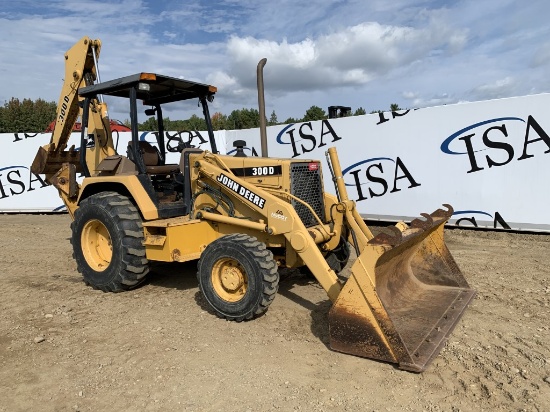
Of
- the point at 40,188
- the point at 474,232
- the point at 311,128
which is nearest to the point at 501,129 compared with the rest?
the point at 474,232

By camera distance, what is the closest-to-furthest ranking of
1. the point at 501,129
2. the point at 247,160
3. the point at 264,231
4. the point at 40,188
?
the point at 264,231, the point at 247,160, the point at 501,129, the point at 40,188

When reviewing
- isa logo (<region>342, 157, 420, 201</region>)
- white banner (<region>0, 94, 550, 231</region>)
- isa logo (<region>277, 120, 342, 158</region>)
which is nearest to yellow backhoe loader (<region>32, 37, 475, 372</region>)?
white banner (<region>0, 94, 550, 231</region>)

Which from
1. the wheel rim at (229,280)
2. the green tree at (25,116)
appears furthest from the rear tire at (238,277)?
the green tree at (25,116)

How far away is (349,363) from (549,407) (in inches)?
53.5

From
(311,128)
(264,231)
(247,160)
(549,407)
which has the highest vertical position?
(311,128)

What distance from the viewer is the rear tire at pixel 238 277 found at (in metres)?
4.30

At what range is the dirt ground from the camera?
3186mm

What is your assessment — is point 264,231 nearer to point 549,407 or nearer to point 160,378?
point 160,378

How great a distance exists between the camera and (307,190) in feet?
17.0

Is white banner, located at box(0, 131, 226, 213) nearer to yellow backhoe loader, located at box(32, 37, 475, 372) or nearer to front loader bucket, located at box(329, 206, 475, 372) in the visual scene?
yellow backhoe loader, located at box(32, 37, 475, 372)

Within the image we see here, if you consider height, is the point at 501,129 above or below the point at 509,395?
above

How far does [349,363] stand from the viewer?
12.0 feet

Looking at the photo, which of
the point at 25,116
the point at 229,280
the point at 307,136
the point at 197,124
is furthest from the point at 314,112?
the point at 229,280

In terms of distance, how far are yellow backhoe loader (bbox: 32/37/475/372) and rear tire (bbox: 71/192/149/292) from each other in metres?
0.01
